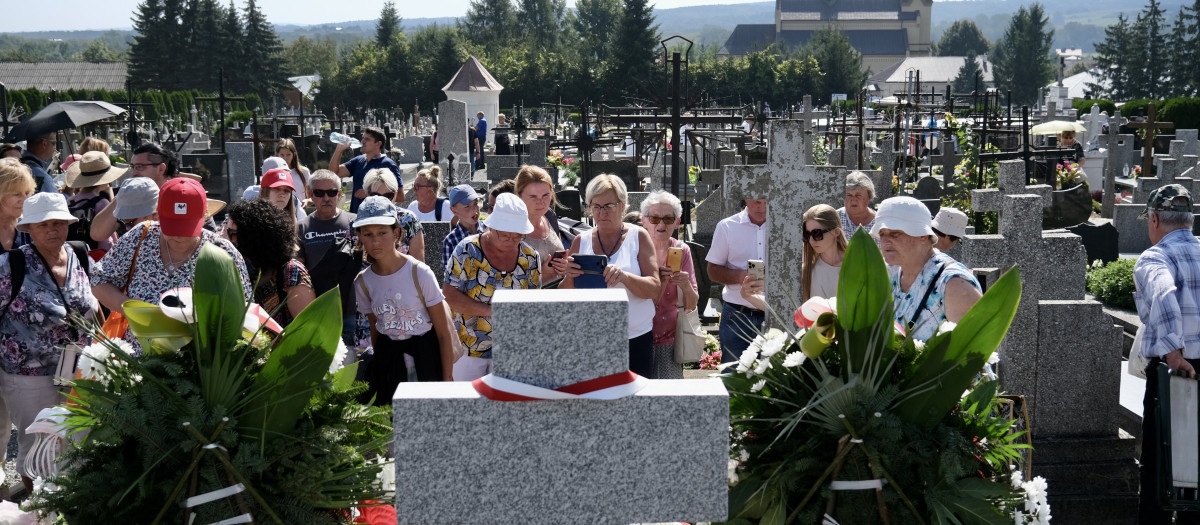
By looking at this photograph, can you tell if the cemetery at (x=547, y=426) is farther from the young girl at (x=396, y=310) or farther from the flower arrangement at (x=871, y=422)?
the young girl at (x=396, y=310)

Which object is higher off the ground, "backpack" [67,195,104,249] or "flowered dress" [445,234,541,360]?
"backpack" [67,195,104,249]

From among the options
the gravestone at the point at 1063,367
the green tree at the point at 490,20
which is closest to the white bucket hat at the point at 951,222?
the gravestone at the point at 1063,367

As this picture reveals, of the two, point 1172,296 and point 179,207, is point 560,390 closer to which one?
point 179,207

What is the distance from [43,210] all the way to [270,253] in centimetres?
106

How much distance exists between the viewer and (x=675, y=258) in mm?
5395

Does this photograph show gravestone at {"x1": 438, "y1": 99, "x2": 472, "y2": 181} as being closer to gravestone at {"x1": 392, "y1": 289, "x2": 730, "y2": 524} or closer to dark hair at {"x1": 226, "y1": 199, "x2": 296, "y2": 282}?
dark hair at {"x1": 226, "y1": 199, "x2": 296, "y2": 282}

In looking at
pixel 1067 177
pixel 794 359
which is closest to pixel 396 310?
pixel 794 359

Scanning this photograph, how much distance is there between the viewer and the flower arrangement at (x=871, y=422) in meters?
2.65

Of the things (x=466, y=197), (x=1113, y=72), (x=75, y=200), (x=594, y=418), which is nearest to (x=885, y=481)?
(x=594, y=418)

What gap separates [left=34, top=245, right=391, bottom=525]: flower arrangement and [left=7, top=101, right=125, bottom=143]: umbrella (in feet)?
25.5

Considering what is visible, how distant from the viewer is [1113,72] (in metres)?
73.4

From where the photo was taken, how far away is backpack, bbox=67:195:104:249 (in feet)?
20.7

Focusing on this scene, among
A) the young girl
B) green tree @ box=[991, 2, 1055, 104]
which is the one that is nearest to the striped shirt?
the young girl

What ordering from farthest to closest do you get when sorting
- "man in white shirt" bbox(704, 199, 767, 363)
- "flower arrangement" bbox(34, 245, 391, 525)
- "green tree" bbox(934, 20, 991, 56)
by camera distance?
"green tree" bbox(934, 20, 991, 56) → "man in white shirt" bbox(704, 199, 767, 363) → "flower arrangement" bbox(34, 245, 391, 525)
